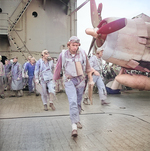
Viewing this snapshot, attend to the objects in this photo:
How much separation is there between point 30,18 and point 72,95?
478 inches

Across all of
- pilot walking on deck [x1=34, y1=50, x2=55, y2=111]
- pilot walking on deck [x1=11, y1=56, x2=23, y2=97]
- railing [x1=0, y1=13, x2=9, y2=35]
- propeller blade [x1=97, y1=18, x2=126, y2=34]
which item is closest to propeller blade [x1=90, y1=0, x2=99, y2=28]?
propeller blade [x1=97, y1=18, x2=126, y2=34]

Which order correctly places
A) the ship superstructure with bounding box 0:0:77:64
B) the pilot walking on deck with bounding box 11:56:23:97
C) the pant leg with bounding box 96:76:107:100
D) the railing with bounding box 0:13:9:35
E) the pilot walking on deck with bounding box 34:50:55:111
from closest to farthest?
the pilot walking on deck with bounding box 34:50:55:111 < the pant leg with bounding box 96:76:107:100 < the pilot walking on deck with bounding box 11:56:23:97 < the railing with bounding box 0:13:9:35 < the ship superstructure with bounding box 0:0:77:64

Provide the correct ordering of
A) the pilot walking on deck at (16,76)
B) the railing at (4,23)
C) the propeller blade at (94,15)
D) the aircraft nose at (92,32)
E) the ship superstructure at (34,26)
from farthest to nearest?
the ship superstructure at (34,26) → the railing at (4,23) → the pilot walking on deck at (16,76) → the propeller blade at (94,15) → the aircraft nose at (92,32)

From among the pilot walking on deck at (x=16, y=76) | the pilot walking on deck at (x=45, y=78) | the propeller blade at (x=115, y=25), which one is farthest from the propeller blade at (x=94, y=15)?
the pilot walking on deck at (x=16, y=76)

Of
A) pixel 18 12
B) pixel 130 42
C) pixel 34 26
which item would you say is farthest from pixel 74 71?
pixel 18 12

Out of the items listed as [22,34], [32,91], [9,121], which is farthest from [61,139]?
[22,34]

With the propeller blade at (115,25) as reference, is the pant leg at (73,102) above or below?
below

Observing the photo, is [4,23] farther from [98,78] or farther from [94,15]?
[94,15]

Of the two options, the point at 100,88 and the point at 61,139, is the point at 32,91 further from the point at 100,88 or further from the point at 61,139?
the point at 61,139

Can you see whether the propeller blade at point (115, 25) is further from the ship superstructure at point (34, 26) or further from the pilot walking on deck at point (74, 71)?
the ship superstructure at point (34, 26)

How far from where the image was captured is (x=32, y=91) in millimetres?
10875

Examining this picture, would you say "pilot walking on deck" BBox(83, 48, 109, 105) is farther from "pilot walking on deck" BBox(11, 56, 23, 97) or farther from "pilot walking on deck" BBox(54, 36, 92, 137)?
"pilot walking on deck" BBox(11, 56, 23, 97)

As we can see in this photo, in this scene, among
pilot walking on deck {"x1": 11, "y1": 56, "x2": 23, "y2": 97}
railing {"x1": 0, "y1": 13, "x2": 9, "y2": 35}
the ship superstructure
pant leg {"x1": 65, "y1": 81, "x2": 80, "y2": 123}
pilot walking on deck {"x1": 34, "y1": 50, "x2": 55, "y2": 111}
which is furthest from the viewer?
the ship superstructure

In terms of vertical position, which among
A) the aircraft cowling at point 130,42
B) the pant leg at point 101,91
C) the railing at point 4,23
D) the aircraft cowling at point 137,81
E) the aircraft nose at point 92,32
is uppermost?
the railing at point 4,23
